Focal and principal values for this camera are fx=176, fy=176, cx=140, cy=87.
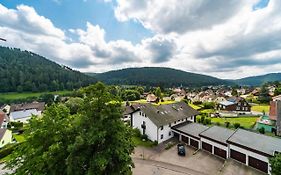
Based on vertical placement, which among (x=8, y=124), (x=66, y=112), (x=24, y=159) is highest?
(x=66, y=112)

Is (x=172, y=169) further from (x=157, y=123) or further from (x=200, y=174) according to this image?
(x=157, y=123)

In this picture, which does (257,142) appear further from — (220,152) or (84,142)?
(84,142)

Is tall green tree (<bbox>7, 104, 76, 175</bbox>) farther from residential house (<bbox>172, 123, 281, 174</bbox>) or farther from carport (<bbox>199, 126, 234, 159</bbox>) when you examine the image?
residential house (<bbox>172, 123, 281, 174</bbox>)

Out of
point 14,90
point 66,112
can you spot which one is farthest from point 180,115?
point 14,90

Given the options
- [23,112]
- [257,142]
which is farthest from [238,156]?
[23,112]

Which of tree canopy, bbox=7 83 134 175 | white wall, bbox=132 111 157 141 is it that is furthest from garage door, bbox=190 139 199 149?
tree canopy, bbox=7 83 134 175

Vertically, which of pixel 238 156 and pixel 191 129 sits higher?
pixel 191 129
